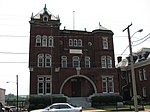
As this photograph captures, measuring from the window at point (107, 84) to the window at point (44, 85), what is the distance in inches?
370

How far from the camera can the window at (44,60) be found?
37275mm

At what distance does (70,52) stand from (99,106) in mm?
10434

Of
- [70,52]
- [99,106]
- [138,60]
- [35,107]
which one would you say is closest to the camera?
[35,107]

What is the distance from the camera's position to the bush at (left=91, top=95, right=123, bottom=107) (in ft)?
120

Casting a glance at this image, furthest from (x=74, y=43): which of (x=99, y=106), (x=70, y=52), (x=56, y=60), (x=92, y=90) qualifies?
(x=99, y=106)

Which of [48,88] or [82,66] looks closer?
[48,88]

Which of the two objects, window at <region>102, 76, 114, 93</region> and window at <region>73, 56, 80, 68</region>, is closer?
window at <region>102, 76, 114, 93</region>

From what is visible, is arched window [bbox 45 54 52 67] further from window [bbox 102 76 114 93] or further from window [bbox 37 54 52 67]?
window [bbox 102 76 114 93]

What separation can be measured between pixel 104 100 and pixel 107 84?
128 inches

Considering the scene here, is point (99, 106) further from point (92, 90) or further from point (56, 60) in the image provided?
point (56, 60)

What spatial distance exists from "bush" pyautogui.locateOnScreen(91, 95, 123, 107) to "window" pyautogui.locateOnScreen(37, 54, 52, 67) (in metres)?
9.25

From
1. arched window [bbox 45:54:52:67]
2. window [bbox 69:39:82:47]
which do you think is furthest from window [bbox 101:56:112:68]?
arched window [bbox 45:54:52:67]

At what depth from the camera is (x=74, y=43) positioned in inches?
1610

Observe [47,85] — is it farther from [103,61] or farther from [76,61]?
[103,61]
